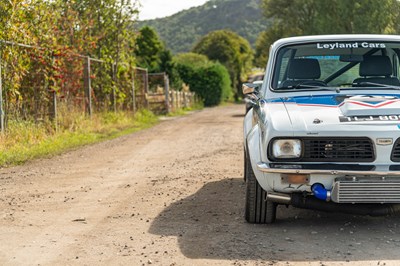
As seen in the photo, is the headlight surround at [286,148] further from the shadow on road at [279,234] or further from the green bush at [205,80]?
the green bush at [205,80]

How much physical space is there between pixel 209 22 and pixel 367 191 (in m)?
173

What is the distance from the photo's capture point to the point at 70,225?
20.6 feet

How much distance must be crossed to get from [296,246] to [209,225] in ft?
3.58

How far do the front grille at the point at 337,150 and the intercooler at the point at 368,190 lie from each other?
201 millimetres

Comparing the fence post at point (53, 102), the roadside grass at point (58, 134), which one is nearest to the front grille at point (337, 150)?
the roadside grass at point (58, 134)

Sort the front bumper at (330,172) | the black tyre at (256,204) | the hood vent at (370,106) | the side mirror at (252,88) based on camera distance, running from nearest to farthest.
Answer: the front bumper at (330,172) → the hood vent at (370,106) → the black tyre at (256,204) → the side mirror at (252,88)

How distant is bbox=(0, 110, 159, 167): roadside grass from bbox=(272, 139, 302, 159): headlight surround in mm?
6785

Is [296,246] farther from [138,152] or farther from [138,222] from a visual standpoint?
[138,152]

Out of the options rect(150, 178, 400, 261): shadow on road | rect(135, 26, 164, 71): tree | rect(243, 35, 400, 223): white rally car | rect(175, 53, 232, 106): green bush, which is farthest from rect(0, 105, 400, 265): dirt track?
rect(135, 26, 164, 71): tree

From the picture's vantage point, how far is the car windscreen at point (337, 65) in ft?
22.7

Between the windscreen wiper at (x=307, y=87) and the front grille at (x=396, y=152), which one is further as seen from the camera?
the windscreen wiper at (x=307, y=87)

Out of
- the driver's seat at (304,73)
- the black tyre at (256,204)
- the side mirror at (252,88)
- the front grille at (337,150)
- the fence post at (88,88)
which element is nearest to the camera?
the front grille at (337,150)

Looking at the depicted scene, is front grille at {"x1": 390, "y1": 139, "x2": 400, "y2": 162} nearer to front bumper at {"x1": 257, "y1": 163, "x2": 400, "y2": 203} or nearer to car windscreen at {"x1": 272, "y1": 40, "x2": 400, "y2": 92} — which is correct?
front bumper at {"x1": 257, "y1": 163, "x2": 400, "y2": 203}

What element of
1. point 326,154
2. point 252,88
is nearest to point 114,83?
point 252,88
